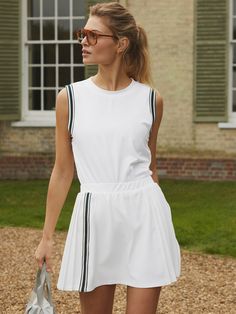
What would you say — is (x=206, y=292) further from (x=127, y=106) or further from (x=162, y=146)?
(x=162, y=146)

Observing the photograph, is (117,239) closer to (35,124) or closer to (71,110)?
(71,110)

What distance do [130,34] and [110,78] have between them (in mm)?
186

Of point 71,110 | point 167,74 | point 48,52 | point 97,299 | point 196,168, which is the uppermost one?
point 48,52

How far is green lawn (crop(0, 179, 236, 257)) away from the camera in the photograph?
9508 millimetres

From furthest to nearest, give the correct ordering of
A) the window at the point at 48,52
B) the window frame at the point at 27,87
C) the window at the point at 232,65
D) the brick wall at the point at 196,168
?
1. the window at the point at 48,52
2. the window frame at the point at 27,87
3. the window at the point at 232,65
4. the brick wall at the point at 196,168

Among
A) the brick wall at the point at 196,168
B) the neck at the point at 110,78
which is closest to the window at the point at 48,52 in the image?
the brick wall at the point at 196,168

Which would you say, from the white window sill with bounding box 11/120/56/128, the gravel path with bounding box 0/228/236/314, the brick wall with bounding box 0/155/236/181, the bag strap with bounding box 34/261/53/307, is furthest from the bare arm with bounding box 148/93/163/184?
the white window sill with bounding box 11/120/56/128

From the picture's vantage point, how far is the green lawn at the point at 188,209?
9.51 meters

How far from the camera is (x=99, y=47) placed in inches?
138

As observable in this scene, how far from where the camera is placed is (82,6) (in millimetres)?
15586

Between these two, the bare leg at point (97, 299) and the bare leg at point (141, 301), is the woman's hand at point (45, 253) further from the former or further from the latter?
the bare leg at point (141, 301)

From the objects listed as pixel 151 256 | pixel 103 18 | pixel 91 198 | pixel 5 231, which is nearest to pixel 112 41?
pixel 103 18

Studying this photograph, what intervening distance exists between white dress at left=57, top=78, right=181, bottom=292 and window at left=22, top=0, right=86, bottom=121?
12.2 metres

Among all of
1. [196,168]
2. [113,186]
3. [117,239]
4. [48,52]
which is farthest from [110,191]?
[48,52]
